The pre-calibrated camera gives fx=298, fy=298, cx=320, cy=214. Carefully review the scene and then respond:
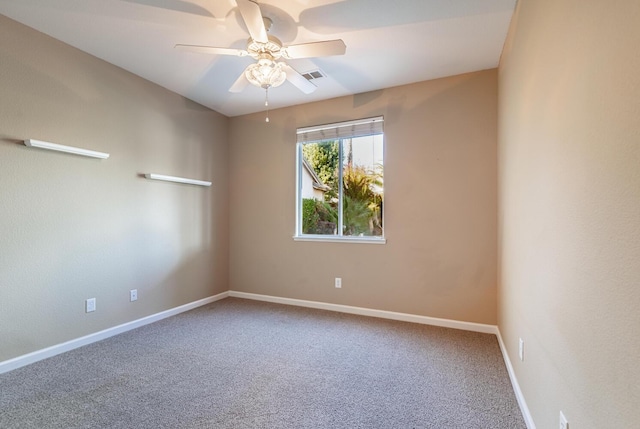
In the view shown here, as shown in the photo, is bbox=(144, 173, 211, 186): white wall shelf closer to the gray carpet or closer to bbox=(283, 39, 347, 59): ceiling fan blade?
the gray carpet

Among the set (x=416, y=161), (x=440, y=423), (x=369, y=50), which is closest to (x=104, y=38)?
(x=369, y=50)

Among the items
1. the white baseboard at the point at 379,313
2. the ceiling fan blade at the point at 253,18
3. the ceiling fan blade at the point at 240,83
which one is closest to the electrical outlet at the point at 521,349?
the white baseboard at the point at 379,313

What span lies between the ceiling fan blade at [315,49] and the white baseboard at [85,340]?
2985 millimetres

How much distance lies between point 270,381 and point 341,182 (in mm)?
2418

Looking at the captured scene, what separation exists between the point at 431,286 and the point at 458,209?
87cm

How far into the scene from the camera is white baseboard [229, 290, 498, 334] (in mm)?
3012

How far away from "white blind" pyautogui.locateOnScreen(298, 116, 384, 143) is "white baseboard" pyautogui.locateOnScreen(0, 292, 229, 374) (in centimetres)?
260

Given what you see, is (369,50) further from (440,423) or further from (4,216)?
(4,216)

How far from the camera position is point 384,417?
172cm

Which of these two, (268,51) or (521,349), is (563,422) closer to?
(521,349)

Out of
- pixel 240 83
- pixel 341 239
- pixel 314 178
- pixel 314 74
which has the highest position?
pixel 314 74

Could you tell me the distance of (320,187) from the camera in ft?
13.0

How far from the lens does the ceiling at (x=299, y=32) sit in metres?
2.12

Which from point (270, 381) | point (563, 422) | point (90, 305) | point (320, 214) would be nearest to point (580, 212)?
point (563, 422)
